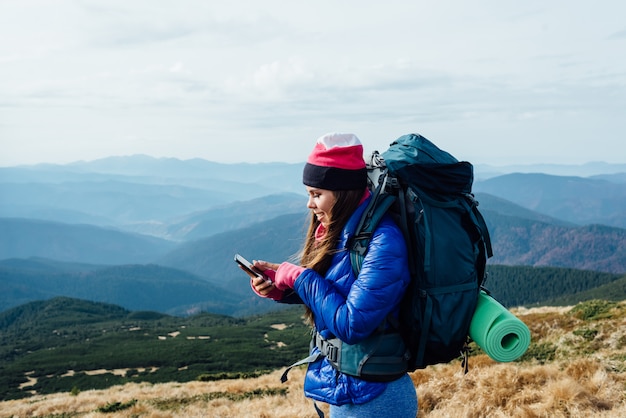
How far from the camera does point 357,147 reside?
3.79 metres

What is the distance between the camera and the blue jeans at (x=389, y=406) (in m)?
3.70

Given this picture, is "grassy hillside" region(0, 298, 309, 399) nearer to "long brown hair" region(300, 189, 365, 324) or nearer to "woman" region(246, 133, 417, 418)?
"woman" region(246, 133, 417, 418)

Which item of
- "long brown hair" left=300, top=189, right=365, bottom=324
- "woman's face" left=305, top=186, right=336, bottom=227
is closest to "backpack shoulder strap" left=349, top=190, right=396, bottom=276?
"long brown hair" left=300, top=189, right=365, bottom=324

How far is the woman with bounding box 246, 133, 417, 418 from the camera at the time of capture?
132 inches

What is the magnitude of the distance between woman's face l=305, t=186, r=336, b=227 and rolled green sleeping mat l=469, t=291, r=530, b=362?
1.33 meters

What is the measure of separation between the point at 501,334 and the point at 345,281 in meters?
1.12

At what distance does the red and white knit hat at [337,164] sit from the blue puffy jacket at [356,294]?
22 cm

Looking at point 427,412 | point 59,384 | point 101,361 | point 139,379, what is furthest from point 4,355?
point 427,412

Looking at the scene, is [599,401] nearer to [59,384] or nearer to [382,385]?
[382,385]

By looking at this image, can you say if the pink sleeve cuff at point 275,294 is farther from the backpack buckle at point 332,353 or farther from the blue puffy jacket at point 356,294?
the backpack buckle at point 332,353

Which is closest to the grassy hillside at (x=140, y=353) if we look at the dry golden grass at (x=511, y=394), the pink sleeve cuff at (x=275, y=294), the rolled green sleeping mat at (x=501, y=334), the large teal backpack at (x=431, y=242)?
the dry golden grass at (x=511, y=394)

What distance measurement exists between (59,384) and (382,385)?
6565 centimetres

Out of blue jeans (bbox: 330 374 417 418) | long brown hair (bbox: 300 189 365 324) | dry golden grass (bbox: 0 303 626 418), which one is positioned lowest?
dry golden grass (bbox: 0 303 626 418)

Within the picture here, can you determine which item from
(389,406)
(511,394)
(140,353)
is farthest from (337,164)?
(140,353)
